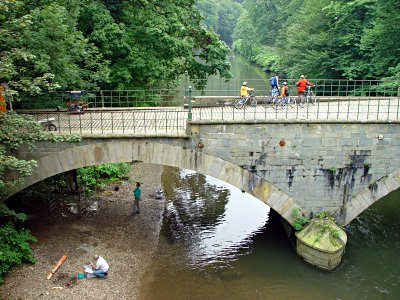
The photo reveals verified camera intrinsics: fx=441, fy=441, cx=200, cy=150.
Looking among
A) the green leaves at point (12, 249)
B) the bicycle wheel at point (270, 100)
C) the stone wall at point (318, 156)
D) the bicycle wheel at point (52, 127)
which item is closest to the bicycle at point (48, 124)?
the bicycle wheel at point (52, 127)

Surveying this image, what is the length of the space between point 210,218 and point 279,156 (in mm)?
5669

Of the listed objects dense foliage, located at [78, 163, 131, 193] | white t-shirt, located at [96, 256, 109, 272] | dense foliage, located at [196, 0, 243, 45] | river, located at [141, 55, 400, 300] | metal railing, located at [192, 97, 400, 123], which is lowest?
river, located at [141, 55, 400, 300]

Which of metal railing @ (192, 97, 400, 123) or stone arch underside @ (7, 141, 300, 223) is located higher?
metal railing @ (192, 97, 400, 123)

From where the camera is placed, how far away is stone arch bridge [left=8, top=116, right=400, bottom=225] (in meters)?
15.2

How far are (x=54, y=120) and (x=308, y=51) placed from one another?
22496mm

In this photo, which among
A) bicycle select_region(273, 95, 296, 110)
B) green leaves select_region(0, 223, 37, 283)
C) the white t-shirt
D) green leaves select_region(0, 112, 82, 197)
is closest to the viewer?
green leaves select_region(0, 112, 82, 197)

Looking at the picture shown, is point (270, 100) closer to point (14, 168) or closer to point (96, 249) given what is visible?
point (96, 249)

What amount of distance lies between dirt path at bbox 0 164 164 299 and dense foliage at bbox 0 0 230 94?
545 centimetres

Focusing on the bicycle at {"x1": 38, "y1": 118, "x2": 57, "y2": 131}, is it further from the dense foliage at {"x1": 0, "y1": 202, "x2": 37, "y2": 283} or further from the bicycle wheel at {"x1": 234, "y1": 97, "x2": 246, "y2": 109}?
the bicycle wheel at {"x1": 234, "y1": 97, "x2": 246, "y2": 109}

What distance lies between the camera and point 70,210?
18828mm

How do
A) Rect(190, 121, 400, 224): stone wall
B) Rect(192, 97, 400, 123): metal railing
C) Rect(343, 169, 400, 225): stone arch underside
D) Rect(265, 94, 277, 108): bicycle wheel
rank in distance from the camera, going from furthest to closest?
Rect(265, 94, 277, 108): bicycle wheel
Rect(343, 169, 400, 225): stone arch underside
Rect(192, 97, 400, 123): metal railing
Rect(190, 121, 400, 224): stone wall

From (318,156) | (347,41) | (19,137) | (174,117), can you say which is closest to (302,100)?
(318,156)

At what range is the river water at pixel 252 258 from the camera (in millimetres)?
14531

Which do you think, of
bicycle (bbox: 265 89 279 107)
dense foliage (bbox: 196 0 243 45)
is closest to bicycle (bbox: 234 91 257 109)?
bicycle (bbox: 265 89 279 107)
